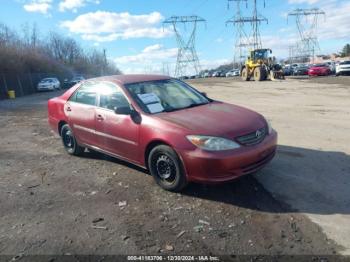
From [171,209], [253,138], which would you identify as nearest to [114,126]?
[171,209]

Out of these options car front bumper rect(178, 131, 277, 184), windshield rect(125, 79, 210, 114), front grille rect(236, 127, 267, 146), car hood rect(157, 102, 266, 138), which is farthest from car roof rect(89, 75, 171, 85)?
front grille rect(236, 127, 267, 146)

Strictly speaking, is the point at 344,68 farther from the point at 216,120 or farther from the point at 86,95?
the point at 216,120

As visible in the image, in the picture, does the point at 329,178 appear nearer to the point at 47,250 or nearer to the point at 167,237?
the point at 167,237

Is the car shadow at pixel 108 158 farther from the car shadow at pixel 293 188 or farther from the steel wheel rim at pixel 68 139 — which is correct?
the car shadow at pixel 293 188

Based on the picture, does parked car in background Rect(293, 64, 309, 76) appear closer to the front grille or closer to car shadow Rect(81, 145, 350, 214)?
car shadow Rect(81, 145, 350, 214)

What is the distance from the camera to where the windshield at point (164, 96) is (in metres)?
5.43

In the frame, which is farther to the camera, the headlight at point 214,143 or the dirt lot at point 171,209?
the headlight at point 214,143

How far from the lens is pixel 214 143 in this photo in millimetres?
4480

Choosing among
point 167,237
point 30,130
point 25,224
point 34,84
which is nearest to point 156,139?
point 167,237

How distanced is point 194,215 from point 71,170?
2819 millimetres

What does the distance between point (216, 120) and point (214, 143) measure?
0.50m

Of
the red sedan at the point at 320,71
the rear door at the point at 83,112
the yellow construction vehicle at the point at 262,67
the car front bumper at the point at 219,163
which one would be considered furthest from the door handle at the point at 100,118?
the red sedan at the point at 320,71

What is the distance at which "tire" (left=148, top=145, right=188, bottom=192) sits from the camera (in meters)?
4.72

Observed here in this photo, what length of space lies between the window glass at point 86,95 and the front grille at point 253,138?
278cm
